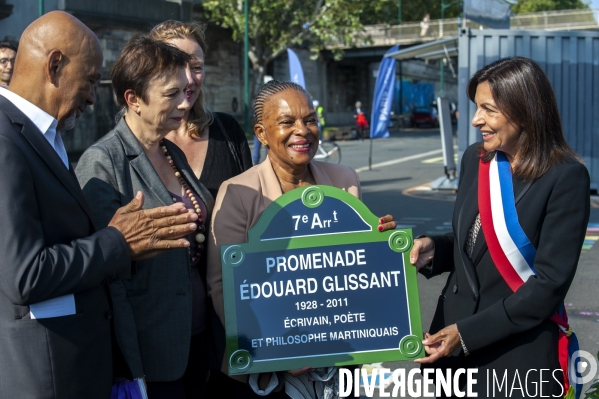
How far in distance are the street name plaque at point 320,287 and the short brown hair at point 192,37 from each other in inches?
36.6

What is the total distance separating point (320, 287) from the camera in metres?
2.46

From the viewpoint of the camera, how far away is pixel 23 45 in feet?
6.56

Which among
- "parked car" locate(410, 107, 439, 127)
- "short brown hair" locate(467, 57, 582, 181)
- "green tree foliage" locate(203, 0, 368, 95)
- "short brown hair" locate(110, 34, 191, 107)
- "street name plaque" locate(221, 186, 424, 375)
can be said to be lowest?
"parked car" locate(410, 107, 439, 127)

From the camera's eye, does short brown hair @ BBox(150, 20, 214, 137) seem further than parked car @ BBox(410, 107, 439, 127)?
No

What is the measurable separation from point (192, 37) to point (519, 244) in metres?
1.75

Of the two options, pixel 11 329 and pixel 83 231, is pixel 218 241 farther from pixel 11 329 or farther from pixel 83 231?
pixel 11 329

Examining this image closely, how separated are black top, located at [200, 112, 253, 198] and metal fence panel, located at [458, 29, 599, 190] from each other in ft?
31.7

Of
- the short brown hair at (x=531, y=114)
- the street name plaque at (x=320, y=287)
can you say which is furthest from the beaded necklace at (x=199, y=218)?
the short brown hair at (x=531, y=114)

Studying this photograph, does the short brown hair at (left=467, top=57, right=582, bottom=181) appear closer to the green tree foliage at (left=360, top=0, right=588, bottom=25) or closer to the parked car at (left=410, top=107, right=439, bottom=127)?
the green tree foliage at (left=360, top=0, right=588, bottom=25)

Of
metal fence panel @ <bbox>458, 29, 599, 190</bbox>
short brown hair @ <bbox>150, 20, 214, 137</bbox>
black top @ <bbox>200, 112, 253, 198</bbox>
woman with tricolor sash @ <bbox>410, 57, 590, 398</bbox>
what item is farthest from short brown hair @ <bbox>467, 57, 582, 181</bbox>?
metal fence panel @ <bbox>458, 29, 599, 190</bbox>

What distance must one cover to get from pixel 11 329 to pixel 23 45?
813 millimetres

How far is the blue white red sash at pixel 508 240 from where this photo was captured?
234cm

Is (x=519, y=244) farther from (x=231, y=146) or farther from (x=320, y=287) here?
(x=231, y=146)

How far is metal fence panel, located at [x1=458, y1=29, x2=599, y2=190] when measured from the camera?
1245 centimetres
